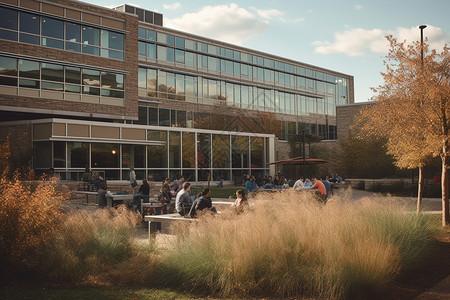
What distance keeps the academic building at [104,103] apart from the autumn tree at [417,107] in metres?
17.8

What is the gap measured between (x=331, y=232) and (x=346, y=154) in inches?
1529

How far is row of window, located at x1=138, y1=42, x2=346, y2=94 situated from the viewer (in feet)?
154

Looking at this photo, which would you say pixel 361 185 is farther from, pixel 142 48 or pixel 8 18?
pixel 8 18

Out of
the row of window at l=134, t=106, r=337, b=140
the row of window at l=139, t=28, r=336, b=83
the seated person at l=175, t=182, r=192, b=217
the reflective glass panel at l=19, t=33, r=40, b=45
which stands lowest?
the seated person at l=175, t=182, r=192, b=217

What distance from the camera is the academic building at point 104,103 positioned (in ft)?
84.1

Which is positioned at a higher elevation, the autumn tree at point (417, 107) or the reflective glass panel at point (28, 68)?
the reflective glass panel at point (28, 68)

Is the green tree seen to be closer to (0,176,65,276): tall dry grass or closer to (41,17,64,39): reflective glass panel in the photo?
(41,17,64,39): reflective glass panel

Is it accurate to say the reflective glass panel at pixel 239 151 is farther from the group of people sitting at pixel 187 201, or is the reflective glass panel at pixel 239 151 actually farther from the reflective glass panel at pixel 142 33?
the group of people sitting at pixel 187 201

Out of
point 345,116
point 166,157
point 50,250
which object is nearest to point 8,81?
point 166,157

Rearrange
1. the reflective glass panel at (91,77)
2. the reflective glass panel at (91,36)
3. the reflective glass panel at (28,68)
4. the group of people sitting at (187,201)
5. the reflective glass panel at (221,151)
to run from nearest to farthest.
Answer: the group of people sitting at (187,201)
the reflective glass panel at (28,68)
the reflective glass panel at (91,77)
the reflective glass panel at (91,36)
the reflective glass panel at (221,151)

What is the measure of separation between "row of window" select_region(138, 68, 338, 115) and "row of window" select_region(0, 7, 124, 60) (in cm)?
1329

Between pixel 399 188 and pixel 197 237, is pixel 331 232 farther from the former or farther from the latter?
pixel 399 188

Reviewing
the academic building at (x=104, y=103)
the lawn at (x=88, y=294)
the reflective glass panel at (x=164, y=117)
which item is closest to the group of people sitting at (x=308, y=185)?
the academic building at (x=104, y=103)

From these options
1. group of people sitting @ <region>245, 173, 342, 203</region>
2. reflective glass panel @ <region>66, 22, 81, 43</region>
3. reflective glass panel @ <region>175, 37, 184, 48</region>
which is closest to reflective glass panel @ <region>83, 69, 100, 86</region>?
reflective glass panel @ <region>66, 22, 81, 43</region>
